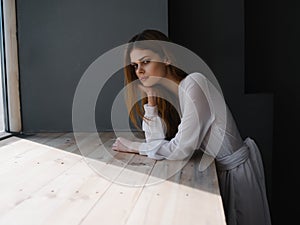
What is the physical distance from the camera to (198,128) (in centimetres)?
121

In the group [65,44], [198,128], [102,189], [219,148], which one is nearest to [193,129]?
[198,128]

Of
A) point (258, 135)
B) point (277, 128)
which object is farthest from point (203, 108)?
point (277, 128)

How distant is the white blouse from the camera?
121cm

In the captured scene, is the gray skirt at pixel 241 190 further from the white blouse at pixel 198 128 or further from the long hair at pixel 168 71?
the long hair at pixel 168 71

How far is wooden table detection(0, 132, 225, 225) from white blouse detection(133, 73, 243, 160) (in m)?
0.04

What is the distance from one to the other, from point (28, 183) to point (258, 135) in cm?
139

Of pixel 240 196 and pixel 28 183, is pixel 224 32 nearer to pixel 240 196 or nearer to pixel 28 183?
pixel 240 196

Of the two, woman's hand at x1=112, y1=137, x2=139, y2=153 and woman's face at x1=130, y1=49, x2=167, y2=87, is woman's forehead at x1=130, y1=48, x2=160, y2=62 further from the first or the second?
woman's hand at x1=112, y1=137, x2=139, y2=153

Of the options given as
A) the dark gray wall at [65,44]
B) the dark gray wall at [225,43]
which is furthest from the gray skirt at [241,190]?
the dark gray wall at [225,43]

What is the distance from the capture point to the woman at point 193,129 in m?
1.22

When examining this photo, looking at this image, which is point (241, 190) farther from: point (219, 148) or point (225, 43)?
point (225, 43)

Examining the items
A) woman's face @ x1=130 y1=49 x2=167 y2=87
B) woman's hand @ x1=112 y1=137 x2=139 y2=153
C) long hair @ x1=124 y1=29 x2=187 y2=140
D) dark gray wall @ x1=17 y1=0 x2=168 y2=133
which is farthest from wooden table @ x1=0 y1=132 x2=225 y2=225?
dark gray wall @ x1=17 y1=0 x2=168 y2=133

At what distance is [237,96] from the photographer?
207 centimetres

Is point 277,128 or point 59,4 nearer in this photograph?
point 59,4
